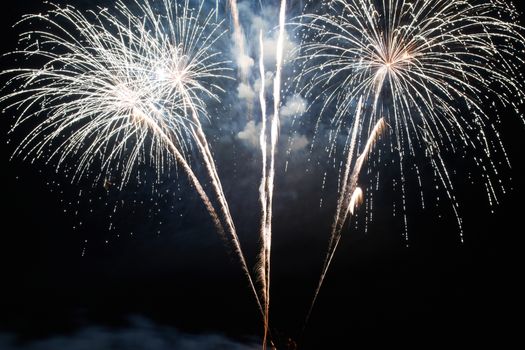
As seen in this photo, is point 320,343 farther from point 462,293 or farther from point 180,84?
point 180,84

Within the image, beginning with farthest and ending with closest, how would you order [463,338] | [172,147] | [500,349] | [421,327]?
[421,327] < [463,338] < [500,349] < [172,147]

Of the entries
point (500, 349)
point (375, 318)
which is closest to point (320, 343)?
point (375, 318)

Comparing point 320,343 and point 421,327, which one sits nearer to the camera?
point 421,327

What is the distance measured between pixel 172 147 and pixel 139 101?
1.59 m

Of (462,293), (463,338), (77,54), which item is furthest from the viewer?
(462,293)

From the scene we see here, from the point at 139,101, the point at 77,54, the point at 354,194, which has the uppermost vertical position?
the point at 77,54

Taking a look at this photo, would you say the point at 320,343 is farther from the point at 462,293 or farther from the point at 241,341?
the point at 241,341

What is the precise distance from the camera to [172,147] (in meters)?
11.5

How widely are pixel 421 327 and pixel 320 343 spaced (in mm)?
18039

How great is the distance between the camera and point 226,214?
1212 centimetres

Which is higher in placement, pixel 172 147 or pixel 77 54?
pixel 77 54

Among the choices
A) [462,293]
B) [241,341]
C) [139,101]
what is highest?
[462,293]

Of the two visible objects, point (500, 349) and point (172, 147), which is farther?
point (500, 349)

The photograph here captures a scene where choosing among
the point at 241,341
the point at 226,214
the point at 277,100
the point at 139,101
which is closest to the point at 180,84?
the point at 139,101
